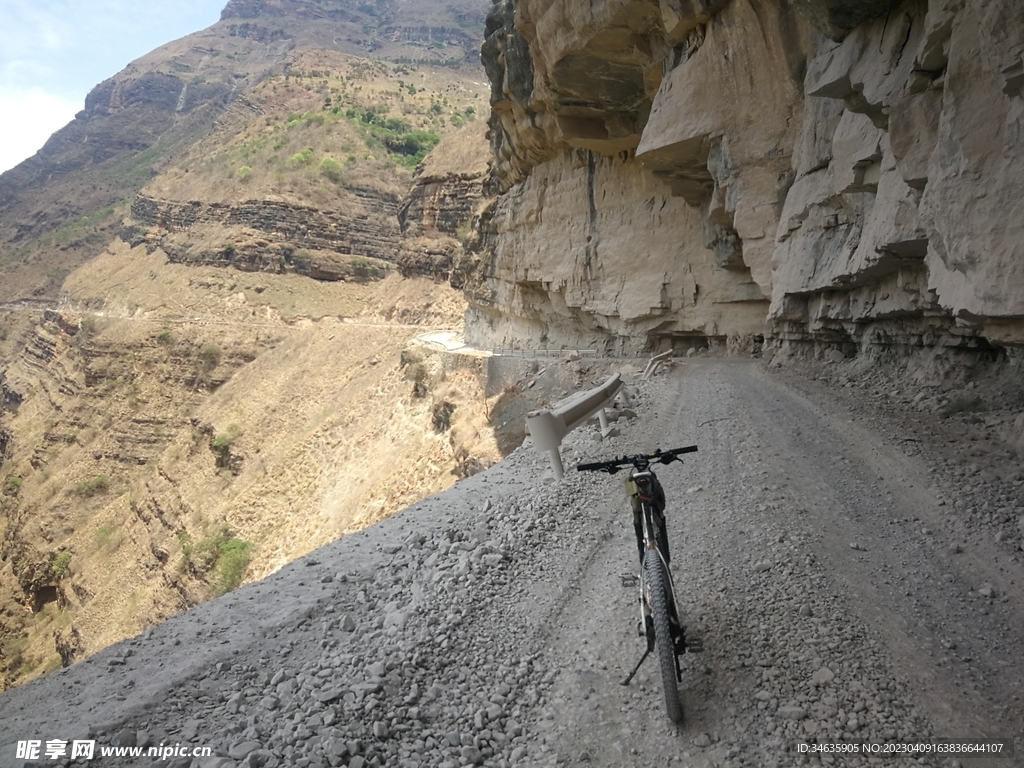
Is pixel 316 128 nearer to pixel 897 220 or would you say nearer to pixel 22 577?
pixel 22 577

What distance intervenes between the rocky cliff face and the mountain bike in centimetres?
338

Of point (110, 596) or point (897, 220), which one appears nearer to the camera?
point (897, 220)

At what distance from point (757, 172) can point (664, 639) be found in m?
11.5

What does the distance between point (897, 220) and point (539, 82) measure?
12113 mm

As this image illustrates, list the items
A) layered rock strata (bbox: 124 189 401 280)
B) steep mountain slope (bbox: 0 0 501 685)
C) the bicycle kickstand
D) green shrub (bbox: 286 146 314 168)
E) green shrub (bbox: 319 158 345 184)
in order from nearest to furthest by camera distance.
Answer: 1. the bicycle kickstand
2. steep mountain slope (bbox: 0 0 501 685)
3. layered rock strata (bbox: 124 189 401 280)
4. green shrub (bbox: 319 158 345 184)
5. green shrub (bbox: 286 146 314 168)

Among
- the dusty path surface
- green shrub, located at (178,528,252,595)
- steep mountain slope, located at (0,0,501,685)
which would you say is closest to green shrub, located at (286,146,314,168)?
steep mountain slope, located at (0,0,501,685)

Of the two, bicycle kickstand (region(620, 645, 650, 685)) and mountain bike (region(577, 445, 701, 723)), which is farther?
bicycle kickstand (region(620, 645, 650, 685))

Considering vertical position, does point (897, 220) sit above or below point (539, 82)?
below

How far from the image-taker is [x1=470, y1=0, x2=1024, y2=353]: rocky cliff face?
468 centimetres

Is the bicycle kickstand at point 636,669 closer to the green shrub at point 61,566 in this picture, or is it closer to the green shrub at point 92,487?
the green shrub at point 61,566

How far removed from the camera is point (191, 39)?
147 meters

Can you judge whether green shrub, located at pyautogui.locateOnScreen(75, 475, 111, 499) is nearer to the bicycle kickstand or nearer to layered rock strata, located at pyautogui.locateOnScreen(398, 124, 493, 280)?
layered rock strata, located at pyautogui.locateOnScreen(398, 124, 493, 280)

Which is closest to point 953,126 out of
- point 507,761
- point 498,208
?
point 507,761

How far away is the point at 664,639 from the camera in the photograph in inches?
106
